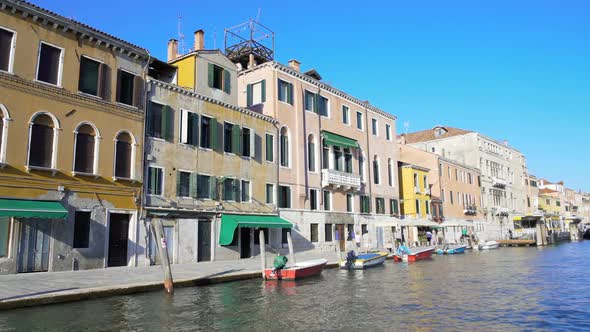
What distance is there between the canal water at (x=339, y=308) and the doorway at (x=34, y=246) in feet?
17.8

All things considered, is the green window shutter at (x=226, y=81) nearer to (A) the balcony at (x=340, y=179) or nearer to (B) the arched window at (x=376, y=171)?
(A) the balcony at (x=340, y=179)

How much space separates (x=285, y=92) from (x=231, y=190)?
334 inches

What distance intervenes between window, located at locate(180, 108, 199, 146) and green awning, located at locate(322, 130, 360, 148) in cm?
1125

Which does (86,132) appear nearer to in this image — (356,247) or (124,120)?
(124,120)

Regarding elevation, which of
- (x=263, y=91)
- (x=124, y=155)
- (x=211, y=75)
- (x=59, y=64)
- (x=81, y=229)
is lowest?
(x=81, y=229)

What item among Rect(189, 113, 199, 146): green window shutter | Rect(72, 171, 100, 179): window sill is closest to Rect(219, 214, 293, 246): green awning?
Rect(189, 113, 199, 146): green window shutter

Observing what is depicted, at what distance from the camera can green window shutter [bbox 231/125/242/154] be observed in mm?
25781

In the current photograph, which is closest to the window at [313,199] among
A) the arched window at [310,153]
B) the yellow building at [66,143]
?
the arched window at [310,153]

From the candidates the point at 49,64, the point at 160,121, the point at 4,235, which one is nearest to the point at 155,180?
the point at 160,121

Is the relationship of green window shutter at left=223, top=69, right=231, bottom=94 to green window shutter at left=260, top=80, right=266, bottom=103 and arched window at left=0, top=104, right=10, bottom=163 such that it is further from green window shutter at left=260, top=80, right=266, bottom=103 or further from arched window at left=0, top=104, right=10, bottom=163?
arched window at left=0, top=104, right=10, bottom=163

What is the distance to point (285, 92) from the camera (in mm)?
30469

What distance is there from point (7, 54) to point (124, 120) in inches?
199

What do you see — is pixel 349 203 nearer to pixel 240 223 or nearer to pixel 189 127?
pixel 240 223

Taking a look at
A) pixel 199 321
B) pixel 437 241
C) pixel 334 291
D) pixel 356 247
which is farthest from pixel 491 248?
pixel 199 321
